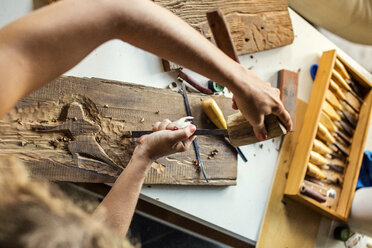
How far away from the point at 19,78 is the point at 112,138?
1.54 ft

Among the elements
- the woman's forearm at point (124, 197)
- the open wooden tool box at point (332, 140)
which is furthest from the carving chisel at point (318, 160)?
the woman's forearm at point (124, 197)

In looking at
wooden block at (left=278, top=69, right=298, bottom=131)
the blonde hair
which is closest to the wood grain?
wooden block at (left=278, top=69, right=298, bottom=131)

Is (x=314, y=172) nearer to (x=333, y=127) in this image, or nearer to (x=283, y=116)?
(x=333, y=127)

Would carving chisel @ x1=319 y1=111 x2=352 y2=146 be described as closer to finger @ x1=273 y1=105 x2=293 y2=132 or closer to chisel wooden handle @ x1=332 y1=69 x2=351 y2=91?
chisel wooden handle @ x1=332 y1=69 x2=351 y2=91

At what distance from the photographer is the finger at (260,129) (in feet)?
2.77

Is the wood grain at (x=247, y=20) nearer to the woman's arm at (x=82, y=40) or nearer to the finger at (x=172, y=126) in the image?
the finger at (x=172, y=126)

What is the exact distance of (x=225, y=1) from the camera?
1.24 meters

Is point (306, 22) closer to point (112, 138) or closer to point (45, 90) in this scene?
point (112, 138)

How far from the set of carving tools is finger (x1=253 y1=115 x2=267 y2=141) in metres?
0.46

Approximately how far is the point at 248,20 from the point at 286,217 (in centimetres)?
82

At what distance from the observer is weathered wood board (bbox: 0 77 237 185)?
2.93 ft

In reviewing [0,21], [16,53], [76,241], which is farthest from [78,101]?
[76,241]

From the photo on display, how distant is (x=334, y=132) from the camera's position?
1394 millimetres

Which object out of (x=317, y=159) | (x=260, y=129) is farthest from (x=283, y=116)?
(x=317, y=159)
